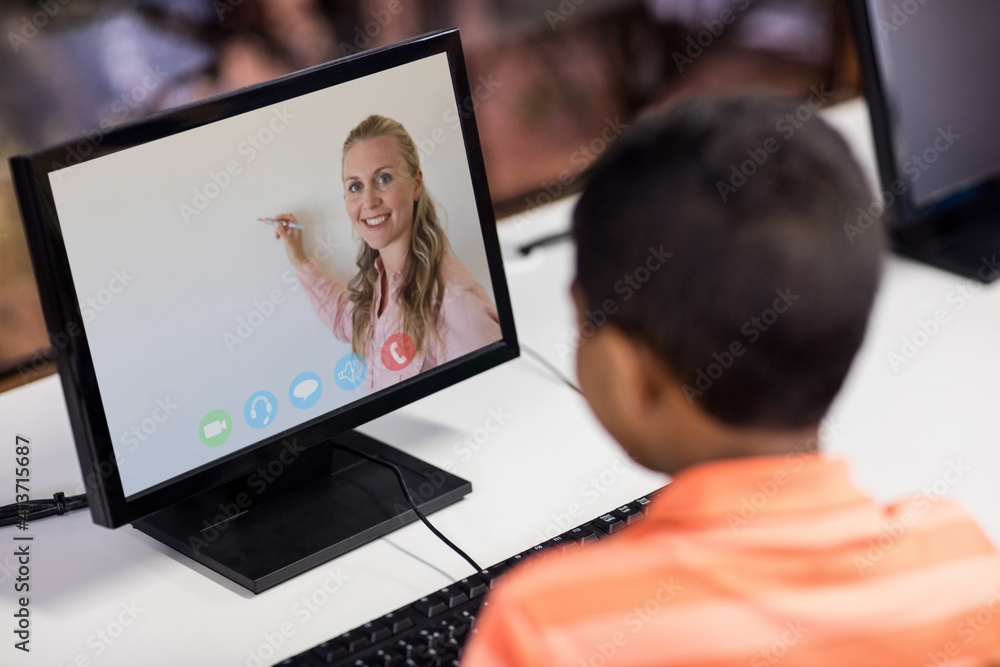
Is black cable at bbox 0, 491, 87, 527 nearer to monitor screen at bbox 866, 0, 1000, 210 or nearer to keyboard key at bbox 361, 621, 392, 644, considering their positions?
keyboard key at bbox 361, 621, 392, 644

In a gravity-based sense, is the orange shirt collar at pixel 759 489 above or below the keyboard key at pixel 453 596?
above

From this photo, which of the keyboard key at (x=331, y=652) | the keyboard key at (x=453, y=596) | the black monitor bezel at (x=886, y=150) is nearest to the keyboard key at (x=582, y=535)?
the keyboard key at (x=453, y=596)

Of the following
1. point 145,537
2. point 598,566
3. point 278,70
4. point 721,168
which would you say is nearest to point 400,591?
point 145,537

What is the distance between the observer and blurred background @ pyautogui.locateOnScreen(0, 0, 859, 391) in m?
1.71

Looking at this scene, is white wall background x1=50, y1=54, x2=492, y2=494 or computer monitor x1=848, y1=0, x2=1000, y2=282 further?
computer monitor x1=848, y1=0, x2=1000, y2=282

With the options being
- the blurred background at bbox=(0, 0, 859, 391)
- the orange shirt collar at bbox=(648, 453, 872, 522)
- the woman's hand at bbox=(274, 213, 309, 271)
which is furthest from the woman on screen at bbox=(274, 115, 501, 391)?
the blurred background at bbox=(0, 0, 859, 391)

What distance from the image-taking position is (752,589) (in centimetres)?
58

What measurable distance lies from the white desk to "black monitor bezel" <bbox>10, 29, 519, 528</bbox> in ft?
0.34

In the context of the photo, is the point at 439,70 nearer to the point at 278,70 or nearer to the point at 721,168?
the point at 721,168

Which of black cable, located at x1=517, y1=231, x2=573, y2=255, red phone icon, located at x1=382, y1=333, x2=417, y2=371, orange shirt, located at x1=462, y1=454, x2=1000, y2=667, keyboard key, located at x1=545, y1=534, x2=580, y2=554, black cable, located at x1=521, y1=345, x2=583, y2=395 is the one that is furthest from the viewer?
black cable, located at x1=517, y1=231, x2=573, y2=255

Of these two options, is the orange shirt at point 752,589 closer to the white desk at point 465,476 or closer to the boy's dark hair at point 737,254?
the boy's dark hair at point 737,254

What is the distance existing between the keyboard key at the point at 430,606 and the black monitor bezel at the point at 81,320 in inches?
7.9

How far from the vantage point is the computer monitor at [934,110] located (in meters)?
1.31

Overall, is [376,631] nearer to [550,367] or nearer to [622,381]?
[622,381]
